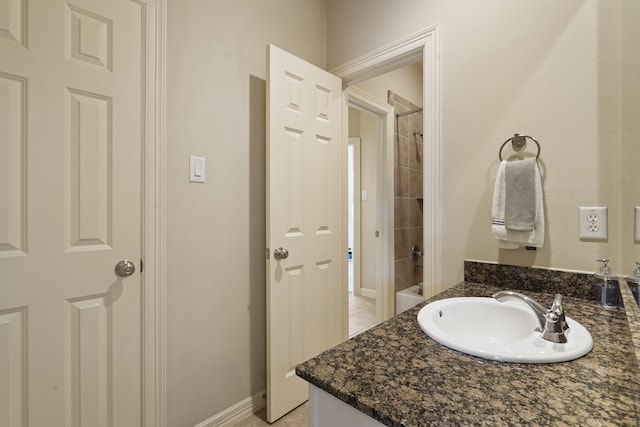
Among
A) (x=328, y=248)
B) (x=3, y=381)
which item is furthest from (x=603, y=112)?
(x=3, y=381)

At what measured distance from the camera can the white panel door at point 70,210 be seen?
981 mm

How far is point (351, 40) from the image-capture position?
6.45 feet

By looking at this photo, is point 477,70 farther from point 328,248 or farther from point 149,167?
point 149,167

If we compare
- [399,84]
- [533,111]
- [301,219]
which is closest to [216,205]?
[301,219]

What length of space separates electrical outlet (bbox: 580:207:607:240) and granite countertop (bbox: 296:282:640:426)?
0.44 meters

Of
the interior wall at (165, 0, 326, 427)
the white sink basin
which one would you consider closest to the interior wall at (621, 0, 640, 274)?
the white sink basin

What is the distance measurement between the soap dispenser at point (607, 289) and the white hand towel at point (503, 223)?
8.2 inches

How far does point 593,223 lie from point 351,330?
7.16ft

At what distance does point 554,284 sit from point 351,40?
69.1 inches

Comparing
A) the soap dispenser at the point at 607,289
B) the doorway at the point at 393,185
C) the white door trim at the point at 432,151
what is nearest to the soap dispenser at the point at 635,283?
the soap dispenser at the point at 607,289

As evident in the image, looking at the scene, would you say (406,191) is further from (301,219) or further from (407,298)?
(301,219)

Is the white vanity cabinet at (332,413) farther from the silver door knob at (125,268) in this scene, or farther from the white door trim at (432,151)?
the white door trim at (432,151)

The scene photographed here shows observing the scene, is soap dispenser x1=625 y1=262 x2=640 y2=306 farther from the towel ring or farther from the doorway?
the doorway

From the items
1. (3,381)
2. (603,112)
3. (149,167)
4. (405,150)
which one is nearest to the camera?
(3,381)
